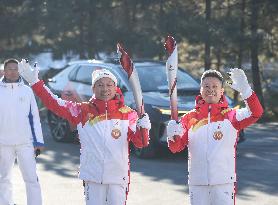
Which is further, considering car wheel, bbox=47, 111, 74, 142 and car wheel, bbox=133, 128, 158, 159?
car wheel, bbox=47, 111, 74, 142

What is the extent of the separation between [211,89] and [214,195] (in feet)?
2.81

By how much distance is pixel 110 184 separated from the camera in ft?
16.2

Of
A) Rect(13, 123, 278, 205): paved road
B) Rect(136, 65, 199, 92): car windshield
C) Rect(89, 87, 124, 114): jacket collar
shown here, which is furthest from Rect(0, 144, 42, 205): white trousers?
Rect(136, 65, 199, 92): car windshield

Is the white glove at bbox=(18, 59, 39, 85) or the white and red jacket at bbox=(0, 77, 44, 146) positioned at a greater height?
the white glove at bbox=(18, 59, 39, 85)

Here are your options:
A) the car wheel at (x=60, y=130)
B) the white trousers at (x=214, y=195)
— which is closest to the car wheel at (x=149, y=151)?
the car wheel at (x=60, y=130)

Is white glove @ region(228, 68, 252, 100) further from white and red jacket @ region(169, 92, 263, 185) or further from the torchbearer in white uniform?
the torchbearer in white uniform

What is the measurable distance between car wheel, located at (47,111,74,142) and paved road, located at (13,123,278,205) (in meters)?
0.44

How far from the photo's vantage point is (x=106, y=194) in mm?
4957

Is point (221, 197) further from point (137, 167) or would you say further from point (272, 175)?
point (137, 167)

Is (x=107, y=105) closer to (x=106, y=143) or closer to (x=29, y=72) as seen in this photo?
(x=106, y=143)

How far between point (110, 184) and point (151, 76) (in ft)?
21.2

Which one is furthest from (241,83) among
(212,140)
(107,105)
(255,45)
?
(255,45)

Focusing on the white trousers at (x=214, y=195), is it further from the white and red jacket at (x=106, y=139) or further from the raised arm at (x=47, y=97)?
the raised arm at (x=47, y=97)

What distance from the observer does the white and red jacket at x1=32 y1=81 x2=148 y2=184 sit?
4926 millimetres
